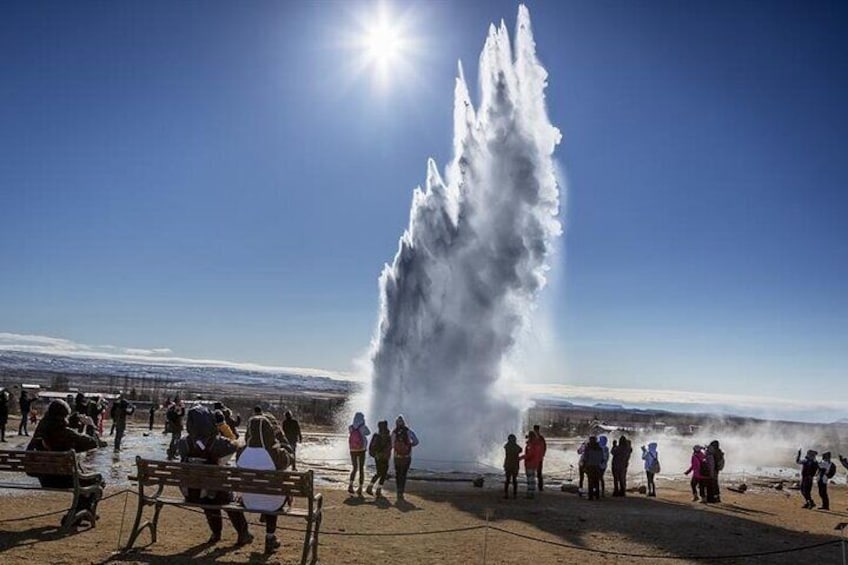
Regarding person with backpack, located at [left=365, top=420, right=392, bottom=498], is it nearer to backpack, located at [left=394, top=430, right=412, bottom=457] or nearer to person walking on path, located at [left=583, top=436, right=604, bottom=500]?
backpack, located at [left=394, top=430, right=412, bottom=457]

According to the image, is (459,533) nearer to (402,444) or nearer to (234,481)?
(402,444)

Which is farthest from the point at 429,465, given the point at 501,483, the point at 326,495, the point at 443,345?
the point at 326,495

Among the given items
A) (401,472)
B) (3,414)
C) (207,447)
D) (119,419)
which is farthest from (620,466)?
(3,414)

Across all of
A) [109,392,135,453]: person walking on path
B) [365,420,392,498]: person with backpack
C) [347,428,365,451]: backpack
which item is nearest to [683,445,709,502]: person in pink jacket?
[365,420,392,498]: person with backpack

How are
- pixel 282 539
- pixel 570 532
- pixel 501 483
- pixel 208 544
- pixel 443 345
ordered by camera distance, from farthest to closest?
pixel 443 345 → pixel 501 483 → pixel 570 532 → pixel 282 539 → pixel 208 544

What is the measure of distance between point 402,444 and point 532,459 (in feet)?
13.1

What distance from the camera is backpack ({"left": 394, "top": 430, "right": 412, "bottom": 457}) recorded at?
16.0m

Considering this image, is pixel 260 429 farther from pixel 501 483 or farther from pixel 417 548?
pixel 501 483

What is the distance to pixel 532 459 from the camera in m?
18.0

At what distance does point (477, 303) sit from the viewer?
35.1 meters

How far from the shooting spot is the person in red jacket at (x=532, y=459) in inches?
697

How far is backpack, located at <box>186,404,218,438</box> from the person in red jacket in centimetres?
1040

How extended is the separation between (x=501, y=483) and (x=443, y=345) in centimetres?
1315

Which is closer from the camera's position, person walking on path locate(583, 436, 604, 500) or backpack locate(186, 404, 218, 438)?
backpack locate(186, 404, 218, 438)
